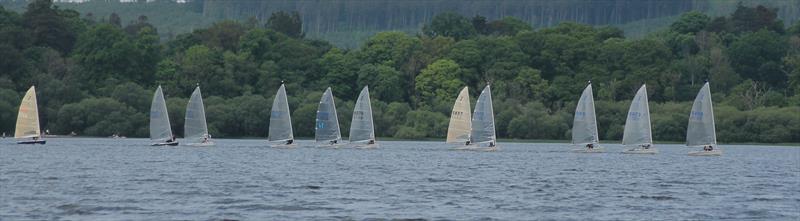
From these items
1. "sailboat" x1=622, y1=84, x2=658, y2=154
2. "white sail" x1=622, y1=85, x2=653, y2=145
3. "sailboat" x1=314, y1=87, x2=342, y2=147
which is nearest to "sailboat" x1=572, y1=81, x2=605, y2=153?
"sailboat" x1=622, y1=84, x2=658, y2=154

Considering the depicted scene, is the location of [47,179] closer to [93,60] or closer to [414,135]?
[414,135]

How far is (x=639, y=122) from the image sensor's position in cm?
11650

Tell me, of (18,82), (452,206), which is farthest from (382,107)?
(452,206)

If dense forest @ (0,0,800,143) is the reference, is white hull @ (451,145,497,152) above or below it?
below

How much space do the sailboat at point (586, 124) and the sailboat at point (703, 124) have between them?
8633mm

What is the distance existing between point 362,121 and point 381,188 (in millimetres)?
58089

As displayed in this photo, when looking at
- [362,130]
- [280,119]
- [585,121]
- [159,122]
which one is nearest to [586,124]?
[585,121]

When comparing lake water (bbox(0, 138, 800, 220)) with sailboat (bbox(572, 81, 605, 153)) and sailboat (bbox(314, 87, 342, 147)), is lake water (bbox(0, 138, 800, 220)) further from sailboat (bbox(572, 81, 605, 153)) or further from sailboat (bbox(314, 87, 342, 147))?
sailboat (bbox(314, 87, 342, 147))

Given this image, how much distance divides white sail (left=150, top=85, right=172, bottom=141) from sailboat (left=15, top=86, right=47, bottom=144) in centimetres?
969

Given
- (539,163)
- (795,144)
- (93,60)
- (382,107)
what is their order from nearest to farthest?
(539,163), (795,144), (382,107), (93,60)

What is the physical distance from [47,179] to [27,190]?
8.00 m

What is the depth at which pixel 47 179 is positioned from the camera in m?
69.1

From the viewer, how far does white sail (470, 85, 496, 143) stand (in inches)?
4646

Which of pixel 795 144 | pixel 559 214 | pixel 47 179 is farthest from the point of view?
pixel 795 144
